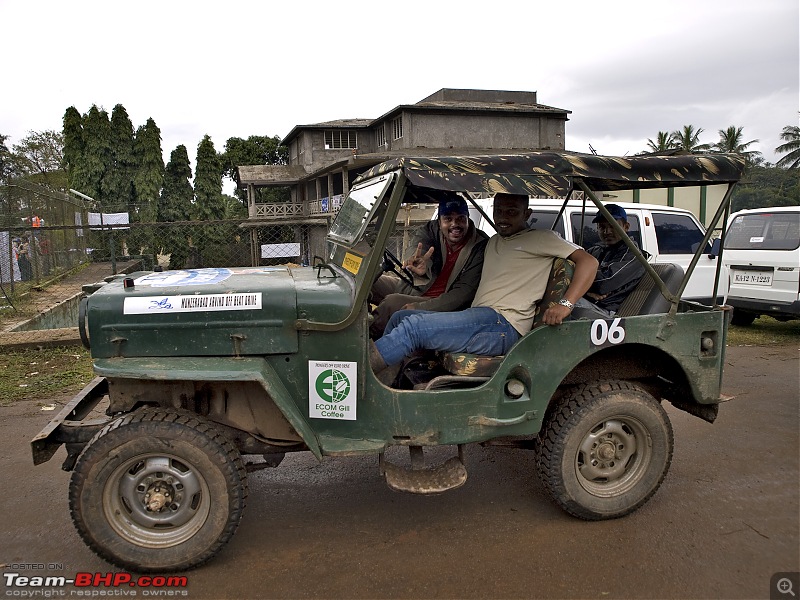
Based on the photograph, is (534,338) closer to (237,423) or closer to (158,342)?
(237,423)

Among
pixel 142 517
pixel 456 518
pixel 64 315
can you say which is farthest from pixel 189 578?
pixel 64 315

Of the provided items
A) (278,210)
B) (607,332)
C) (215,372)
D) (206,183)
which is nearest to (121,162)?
(206,183)

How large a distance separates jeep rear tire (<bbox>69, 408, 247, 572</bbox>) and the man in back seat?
0.98 m

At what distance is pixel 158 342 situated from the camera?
3.01 meters

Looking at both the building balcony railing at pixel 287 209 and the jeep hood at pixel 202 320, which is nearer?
the jeep hood at pixel 202 320

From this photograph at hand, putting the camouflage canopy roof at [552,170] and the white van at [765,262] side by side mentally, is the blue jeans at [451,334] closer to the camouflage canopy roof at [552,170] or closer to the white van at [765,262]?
the camouflage canopy roof at [552,170]

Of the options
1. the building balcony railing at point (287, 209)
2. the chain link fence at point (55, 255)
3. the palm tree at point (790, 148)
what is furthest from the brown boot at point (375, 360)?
the palm tree at point (790, 148)

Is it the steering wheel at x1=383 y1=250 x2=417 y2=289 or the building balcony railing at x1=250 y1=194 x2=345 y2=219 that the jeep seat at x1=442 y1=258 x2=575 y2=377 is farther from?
the building balcony railing at x1=250 y1=194 x2=345 y2=219

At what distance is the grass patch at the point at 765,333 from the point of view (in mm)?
8336

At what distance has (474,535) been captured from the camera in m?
3.35

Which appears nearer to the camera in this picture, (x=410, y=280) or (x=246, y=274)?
(x=246, y=274)

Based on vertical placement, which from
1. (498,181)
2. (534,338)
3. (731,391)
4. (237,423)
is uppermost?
(498,181)

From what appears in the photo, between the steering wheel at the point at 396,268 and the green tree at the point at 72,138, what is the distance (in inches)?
1317

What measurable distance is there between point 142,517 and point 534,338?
7.41ft
